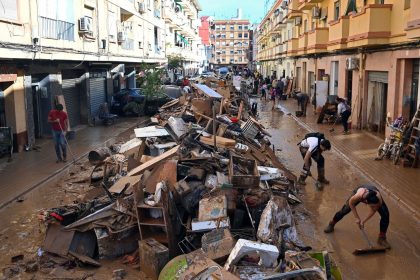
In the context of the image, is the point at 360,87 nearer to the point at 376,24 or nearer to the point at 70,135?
the point at 376,24

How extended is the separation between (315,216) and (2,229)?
6.09m

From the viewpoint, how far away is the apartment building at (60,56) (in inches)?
577

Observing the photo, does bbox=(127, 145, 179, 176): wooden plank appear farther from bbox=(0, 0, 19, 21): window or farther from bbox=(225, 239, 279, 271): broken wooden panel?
bbox=(0, 0, 19, 21): window

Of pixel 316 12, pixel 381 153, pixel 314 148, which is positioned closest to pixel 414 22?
pixel 381 153

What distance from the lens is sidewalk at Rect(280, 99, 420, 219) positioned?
10.9m

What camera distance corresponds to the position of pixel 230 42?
126m

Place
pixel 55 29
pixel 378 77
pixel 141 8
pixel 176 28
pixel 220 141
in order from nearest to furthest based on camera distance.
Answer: pixel 220 141, pixel 55 29, pixel 378 77, pixel 141 8, pixel 176 28

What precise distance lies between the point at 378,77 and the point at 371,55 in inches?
39.3

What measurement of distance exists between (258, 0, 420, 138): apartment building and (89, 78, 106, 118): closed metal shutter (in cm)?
1199

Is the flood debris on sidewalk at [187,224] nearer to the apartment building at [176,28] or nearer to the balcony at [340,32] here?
the balcony at [340,32]

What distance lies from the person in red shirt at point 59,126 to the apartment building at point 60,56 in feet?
6.04

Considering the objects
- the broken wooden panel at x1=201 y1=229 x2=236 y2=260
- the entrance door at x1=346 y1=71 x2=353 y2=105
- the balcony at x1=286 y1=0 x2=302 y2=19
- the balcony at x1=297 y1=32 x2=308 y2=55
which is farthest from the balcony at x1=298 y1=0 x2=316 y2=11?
the broken wooden panel at x1=201 y1=229 x2=236 y2=260

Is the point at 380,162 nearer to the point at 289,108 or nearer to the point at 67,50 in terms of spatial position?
the point at 67,50

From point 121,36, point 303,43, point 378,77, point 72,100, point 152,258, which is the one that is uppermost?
point 121,36
